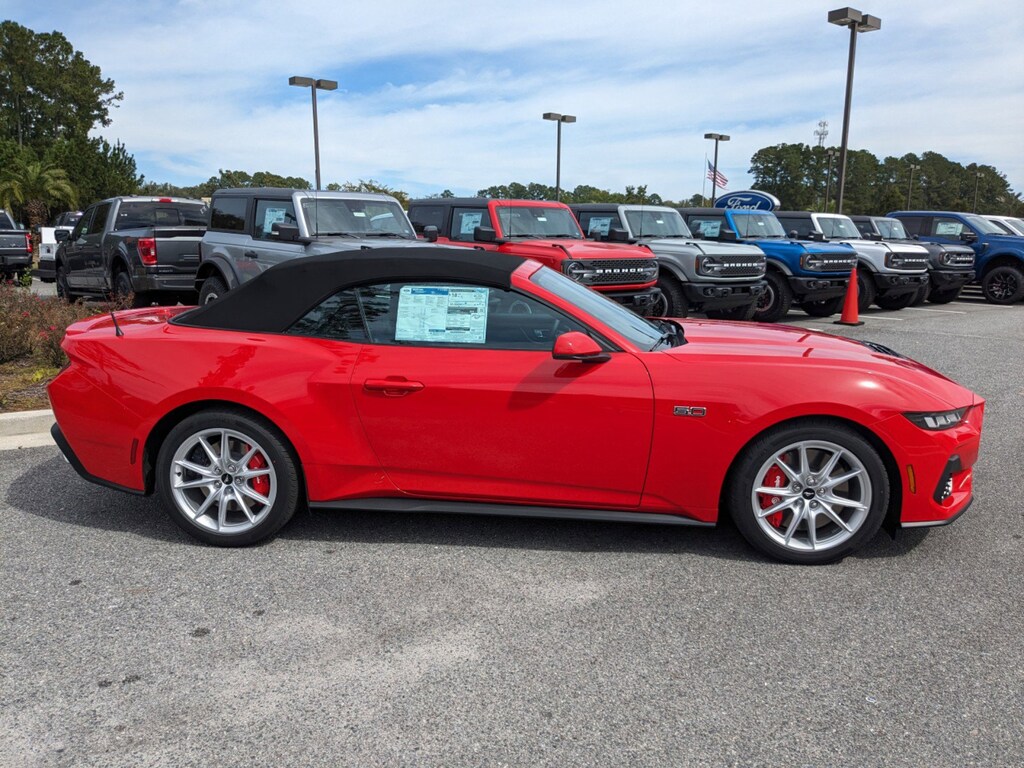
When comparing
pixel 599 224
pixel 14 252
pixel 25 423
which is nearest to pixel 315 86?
pixel 14 252

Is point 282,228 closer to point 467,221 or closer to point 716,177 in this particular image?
point 467,221

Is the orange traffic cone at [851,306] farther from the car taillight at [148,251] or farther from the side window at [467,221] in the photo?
the car taillight at [148,251]

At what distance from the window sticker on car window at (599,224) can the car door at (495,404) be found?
9.76 metres

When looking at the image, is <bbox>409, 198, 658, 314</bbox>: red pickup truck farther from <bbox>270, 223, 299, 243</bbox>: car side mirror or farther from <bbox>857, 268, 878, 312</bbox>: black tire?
<bbox>857, 268, 878, 312</bbox>: black tire

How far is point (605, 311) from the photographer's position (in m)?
4.45

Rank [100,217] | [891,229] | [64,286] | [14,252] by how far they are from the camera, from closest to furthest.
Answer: [100,217] < [64,286] < [14,252] < [891,229]

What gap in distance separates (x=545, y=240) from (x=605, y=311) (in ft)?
23.8

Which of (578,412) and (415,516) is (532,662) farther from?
(415,516)

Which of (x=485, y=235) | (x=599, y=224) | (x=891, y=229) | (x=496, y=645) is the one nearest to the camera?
(x=496, y=645)

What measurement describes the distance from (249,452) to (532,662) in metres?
1.82

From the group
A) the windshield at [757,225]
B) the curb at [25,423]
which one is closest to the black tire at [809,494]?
the curb at [25,423]

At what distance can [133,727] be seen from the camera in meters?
2.76

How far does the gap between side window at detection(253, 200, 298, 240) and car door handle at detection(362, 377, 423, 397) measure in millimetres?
6449

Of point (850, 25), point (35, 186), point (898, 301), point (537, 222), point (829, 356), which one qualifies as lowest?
point (898, 301)
